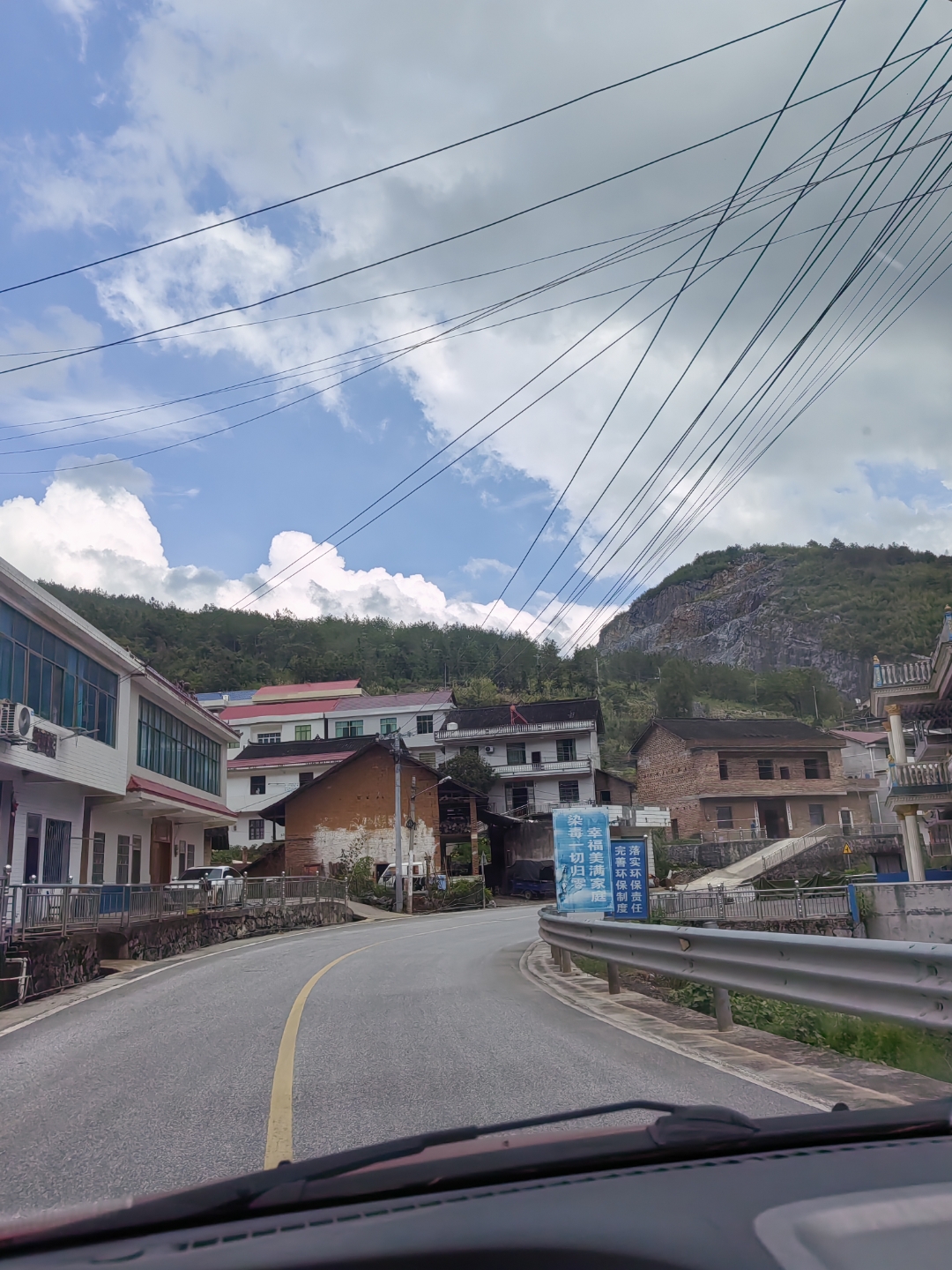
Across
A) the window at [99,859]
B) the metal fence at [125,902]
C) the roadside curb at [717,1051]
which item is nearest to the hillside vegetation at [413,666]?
the metal fence at [125,902]

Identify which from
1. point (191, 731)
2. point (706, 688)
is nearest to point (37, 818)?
point (191, 731)

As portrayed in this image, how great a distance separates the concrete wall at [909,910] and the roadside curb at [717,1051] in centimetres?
1485

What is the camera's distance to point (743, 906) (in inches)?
1039

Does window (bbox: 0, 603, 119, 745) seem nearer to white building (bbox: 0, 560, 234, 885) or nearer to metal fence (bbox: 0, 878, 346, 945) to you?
white building (bbox: 0, 560, 234, 885)

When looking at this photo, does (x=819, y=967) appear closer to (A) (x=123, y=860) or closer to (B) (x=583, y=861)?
(B) (x=583, y=861)

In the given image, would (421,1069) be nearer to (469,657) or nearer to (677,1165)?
(677,1165)

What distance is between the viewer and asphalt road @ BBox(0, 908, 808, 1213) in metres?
5.08

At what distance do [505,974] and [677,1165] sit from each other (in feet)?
42.6

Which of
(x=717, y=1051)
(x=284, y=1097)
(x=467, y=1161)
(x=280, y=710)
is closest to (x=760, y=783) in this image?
(x=280, y=710)

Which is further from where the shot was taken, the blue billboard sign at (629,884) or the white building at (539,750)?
the white building at (539,750)

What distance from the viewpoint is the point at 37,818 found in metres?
23.1

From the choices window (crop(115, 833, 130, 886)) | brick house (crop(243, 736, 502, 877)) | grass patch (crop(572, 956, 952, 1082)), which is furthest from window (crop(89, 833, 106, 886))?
brick house (crop(243, 736, 502, 877))

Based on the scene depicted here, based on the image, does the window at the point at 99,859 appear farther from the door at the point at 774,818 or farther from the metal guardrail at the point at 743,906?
the door at the point at 774,818

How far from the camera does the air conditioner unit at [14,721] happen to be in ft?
62.6
